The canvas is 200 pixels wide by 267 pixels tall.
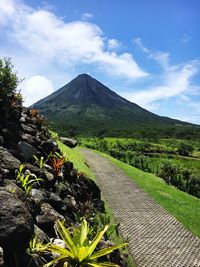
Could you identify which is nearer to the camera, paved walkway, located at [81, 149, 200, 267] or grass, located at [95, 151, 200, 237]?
paved walkway, located at [81, 149, 200, 267]

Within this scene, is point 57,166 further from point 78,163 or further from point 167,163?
point 167,163

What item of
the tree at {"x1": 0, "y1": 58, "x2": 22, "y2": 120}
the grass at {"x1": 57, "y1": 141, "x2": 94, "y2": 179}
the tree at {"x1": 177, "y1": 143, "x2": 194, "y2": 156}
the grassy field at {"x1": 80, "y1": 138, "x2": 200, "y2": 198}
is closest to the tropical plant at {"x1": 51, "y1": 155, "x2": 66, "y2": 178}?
the tree at {"x1": 0, "y1": 58, "x2": 22, "y2": 120}

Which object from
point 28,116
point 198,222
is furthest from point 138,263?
point 28,116

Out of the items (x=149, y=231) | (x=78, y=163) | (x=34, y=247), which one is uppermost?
(x=34, y=247)

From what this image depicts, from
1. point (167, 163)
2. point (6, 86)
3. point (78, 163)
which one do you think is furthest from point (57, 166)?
point (167, 163)

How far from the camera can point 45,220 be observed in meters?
8.80

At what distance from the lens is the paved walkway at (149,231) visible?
37.8 ft

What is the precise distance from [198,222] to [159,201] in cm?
394

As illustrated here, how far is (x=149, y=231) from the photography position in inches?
564

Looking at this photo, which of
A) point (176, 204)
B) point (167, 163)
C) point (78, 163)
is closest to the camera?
point (176, 204)

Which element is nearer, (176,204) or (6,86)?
(6,86)

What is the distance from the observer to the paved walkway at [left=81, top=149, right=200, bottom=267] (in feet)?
37.8

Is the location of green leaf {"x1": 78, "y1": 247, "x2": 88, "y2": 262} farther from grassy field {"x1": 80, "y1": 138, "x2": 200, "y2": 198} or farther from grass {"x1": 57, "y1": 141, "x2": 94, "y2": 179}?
grassy field {"x1": 80, "y1": 138, "x2": 200, "y2": 198}

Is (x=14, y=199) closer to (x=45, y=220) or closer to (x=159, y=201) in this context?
(x=45, y=220)
